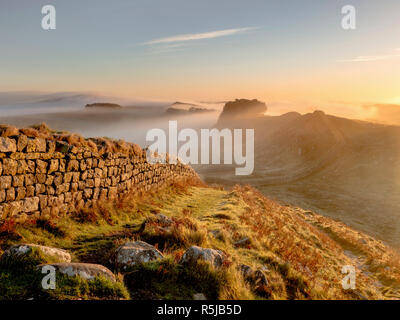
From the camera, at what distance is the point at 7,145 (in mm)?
6707

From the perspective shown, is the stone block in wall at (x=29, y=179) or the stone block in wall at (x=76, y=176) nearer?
the stone block in wall at (x=29, y=179)

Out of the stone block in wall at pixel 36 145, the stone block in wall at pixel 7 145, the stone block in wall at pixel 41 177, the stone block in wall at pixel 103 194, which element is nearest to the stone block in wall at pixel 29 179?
the stone block in wall at pixel 41 177

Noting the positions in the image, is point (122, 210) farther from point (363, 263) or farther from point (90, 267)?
point (363, 263)

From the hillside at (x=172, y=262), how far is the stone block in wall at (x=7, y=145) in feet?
5.61

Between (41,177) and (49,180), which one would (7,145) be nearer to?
(41,177)

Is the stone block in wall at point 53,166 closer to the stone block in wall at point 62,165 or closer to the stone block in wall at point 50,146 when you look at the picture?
the stone block in wall at point 62,165

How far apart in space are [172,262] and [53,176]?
4.52 metres

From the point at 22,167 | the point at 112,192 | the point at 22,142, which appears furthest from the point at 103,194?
the point at 22,142

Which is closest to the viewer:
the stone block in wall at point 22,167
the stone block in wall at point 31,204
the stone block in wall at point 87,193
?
the stone block in wall at point 22,167

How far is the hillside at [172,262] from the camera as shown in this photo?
4.74 meters

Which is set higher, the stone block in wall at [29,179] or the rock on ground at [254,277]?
the stone block in wall at [29,179]

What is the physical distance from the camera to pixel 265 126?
4840 inches
